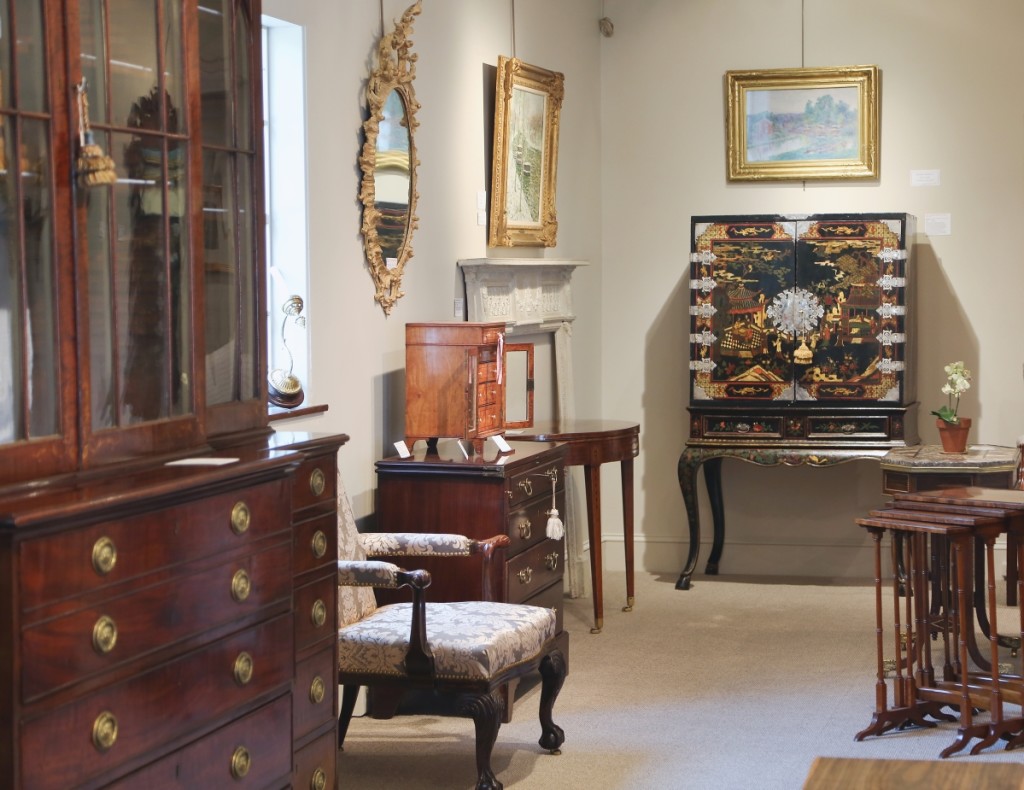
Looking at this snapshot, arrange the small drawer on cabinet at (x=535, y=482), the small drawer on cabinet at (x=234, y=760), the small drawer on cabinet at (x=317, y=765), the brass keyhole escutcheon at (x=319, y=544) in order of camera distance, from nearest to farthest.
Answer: the small drawer on cabinet at (x=234, y=760)
the small drawer on cabinet at (x=317, y=765)
the brass keyhole escutcheon at (x=319, y=544)
the small drawer on cabinet at (x=535, y=482)

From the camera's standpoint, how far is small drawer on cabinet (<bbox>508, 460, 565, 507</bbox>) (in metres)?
5.36

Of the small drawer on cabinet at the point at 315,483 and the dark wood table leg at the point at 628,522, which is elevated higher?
the small drawer on cabinet at the point at 315,483

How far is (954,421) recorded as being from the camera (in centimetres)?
696

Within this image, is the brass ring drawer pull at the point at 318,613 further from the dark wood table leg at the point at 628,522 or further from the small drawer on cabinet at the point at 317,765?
the dark wood table leg at the point at 628,522

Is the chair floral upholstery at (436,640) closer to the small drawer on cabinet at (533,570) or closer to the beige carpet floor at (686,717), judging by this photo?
the beige carpet floor at (686,717)

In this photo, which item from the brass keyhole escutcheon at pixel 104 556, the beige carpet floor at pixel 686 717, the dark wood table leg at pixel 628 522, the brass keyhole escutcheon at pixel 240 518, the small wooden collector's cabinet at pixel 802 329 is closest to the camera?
the brass keyhole escutcheon at pixel 104 556

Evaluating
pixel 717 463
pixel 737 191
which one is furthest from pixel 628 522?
pixel 737 191

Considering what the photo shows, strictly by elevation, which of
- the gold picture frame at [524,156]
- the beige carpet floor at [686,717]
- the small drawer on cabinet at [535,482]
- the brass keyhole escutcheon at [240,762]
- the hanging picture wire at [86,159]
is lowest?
the beige carpet floor at [686,717]

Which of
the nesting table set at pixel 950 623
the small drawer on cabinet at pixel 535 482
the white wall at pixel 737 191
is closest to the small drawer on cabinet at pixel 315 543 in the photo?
the small drawer on cabinet at pixel 535 482

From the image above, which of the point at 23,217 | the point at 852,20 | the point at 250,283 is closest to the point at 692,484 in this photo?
the point at 852,20

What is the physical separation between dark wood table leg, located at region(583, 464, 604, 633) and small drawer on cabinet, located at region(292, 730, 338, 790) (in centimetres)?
303

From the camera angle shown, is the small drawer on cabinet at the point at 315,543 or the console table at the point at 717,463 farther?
the console table at the point at 717,463

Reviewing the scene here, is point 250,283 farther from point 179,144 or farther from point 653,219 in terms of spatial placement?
point 653,219

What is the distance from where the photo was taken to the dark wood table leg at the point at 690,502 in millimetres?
7703
